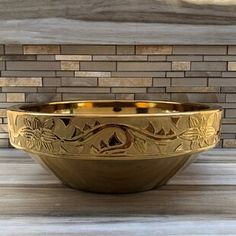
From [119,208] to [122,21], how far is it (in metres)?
0.36

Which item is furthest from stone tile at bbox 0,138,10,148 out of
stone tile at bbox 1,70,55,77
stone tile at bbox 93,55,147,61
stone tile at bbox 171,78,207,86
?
stone tile at bbox 171,78,207,86

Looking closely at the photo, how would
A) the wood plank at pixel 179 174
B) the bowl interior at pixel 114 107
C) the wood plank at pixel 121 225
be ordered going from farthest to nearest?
the bowl interior at pixel 114 107
the wood plank at pixel 179 174
the wood plank at pixel 121 225

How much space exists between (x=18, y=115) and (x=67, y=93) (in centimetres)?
28

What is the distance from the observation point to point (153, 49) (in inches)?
24.2

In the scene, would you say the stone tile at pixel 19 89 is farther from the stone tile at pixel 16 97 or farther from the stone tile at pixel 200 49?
the stone tile at pixel 200 49

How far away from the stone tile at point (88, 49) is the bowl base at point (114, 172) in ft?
0.95

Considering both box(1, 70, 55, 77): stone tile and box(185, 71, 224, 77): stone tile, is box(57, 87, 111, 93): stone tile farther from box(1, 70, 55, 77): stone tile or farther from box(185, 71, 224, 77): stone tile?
box(185, 71, 224, 77): stone tile

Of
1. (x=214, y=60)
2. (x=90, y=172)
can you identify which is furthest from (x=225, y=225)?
(x=214, y=60)

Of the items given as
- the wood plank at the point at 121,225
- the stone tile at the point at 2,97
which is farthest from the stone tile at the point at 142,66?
the wood plank at the point at 121,225

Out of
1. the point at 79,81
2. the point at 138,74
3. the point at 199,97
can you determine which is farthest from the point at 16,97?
the point at 199,97

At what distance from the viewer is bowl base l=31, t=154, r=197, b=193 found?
34 cm

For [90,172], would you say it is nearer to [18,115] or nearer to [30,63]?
[18,115]

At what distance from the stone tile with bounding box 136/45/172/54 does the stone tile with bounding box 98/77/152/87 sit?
0.16 ft

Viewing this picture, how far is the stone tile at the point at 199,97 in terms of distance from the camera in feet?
2.07
